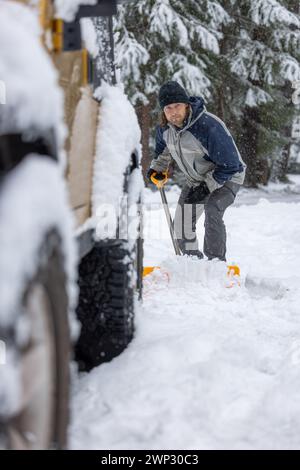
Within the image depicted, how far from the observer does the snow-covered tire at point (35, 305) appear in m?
1.15

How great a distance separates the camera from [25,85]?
4.15 ft

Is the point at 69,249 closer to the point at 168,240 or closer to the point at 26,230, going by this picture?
the point at 26,230

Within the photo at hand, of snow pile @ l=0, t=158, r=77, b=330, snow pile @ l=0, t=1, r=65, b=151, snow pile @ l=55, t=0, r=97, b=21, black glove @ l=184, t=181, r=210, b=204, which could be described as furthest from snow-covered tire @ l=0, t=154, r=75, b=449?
black glove @ l=184, t=181, r=210, b=204

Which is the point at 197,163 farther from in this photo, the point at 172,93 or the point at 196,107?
the point at 172,93

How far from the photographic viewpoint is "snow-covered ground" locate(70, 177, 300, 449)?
2031 mm

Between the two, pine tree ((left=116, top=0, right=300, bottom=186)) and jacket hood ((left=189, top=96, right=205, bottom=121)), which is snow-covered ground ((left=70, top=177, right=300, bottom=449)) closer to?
jacket hood ((left=189, top=96, right=205, bottom=121))

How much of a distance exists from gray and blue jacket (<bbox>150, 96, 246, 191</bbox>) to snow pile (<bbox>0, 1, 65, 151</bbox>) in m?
3.62

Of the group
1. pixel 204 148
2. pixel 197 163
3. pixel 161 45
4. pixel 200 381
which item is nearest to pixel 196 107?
pixel 204 148

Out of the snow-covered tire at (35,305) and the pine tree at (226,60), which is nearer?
the snow-covered tire at (35,305)

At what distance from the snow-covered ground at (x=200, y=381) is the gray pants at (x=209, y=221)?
3.10 feet

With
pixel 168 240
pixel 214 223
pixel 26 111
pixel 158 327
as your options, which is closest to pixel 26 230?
pixel 26 111

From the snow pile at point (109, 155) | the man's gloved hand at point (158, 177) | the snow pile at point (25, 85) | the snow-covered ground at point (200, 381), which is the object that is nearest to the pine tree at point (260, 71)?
the man's gloved hand at point (158, 177)

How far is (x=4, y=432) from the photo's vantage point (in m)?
1.28

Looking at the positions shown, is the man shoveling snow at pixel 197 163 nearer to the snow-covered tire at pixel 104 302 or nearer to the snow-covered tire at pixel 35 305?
the snow-covered tire at pixel 104 302
